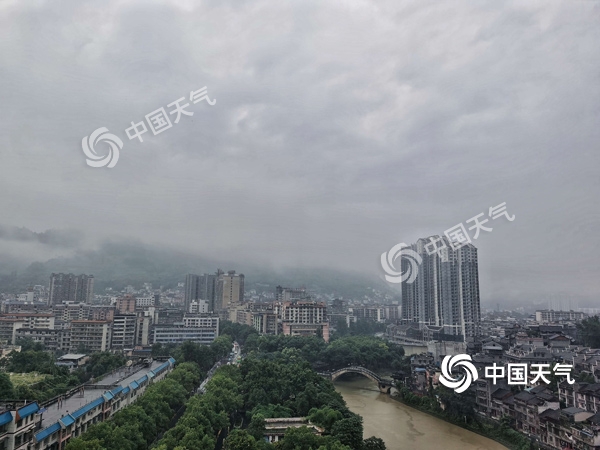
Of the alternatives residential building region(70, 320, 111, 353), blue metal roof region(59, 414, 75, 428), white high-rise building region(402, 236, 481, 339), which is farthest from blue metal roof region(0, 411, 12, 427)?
white high-rise building region(402, 236, 481, 339)

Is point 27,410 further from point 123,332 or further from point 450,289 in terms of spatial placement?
point 450,289

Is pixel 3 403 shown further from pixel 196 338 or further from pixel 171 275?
Answer: pixel 171 275

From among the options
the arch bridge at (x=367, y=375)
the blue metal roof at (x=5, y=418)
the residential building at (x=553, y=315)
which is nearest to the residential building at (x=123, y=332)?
the arch bridge at (x=367, y=375)

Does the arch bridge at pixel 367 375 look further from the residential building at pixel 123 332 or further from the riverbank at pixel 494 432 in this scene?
the residential building at pixel 123 332
